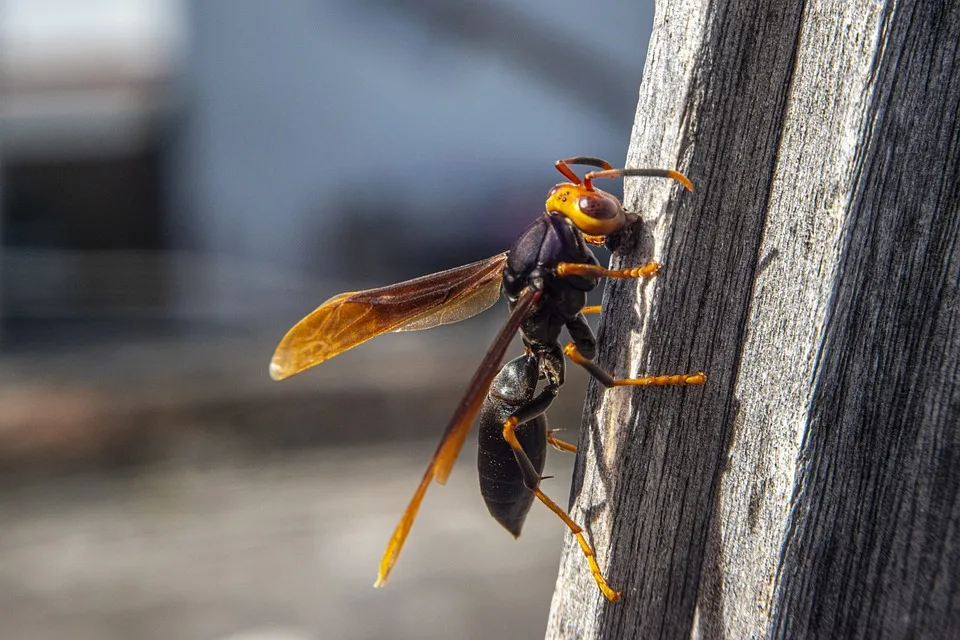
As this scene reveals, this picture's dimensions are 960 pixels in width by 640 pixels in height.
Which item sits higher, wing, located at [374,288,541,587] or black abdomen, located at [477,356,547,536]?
wing, located at [374,288,541,587]

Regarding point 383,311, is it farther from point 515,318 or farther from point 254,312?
point 254,312

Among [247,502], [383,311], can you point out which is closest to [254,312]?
[247,502]

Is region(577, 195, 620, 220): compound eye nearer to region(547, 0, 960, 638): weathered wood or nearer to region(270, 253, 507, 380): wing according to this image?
region(547, 0, 960, 638): weathered wood

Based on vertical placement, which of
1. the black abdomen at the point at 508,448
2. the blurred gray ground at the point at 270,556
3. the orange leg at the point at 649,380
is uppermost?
the orange leg at the point at 649,380

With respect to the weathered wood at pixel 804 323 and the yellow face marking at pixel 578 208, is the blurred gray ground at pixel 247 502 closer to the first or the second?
the yellow face marking at pixel 578 208

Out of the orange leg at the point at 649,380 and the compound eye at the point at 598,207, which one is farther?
the compound eye at the point at 598,207

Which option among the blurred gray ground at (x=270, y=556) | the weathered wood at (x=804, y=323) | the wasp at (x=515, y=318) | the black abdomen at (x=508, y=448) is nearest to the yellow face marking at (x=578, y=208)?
the wasp at (x=515, y=318)

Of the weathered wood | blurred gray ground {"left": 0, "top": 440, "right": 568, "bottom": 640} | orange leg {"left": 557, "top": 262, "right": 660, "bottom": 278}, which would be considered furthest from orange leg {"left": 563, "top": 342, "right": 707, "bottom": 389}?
blurred gray ground {"left": 0, "top": 440, "right": 568, "bottom": 640}

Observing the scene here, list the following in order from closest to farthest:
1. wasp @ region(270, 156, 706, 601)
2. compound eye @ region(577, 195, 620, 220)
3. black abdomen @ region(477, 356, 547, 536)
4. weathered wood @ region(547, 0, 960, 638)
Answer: weathered wood @ region(547, 0, 960, 638), compound eye @ region(577, 195, 620, 220), wasp @ region(270, 156, 706, 601), black abdomen @ region(477, 356, 547, 536)

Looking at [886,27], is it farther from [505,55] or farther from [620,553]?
[505,55]
